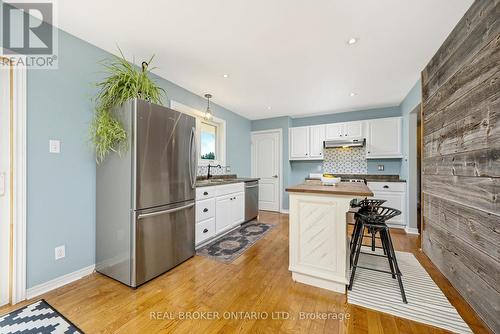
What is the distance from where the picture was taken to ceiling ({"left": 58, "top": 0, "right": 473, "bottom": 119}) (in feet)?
5.40

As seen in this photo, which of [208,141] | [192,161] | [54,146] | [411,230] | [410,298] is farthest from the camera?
[208,141]

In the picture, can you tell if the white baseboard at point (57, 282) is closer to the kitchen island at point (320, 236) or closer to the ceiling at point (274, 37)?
the kitchen island at point (320, 236)

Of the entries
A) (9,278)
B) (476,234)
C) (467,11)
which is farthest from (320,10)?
(9,278)

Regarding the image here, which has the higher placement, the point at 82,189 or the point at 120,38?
the point at 120,38

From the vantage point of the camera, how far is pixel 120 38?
6.75ft

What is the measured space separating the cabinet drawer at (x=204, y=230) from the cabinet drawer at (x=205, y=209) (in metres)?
0.07

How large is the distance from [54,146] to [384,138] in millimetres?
5098

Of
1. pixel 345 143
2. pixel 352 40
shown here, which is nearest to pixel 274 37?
pixel 352 40

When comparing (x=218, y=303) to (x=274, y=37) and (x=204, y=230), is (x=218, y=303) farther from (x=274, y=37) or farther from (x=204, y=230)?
(x=274, y=37)

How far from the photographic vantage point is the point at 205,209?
283 centimetres

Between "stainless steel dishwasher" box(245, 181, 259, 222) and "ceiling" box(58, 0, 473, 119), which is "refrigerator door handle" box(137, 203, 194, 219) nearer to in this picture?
"stainless steel dishwasher" box(245, 181, 259, 222)

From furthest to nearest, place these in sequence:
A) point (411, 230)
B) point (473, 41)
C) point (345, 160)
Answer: point (345, 160) < point (411, 230) < point (473, 41)

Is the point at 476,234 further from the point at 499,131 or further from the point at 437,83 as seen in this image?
the point at 437,83

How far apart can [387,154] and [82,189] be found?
4.96 m
